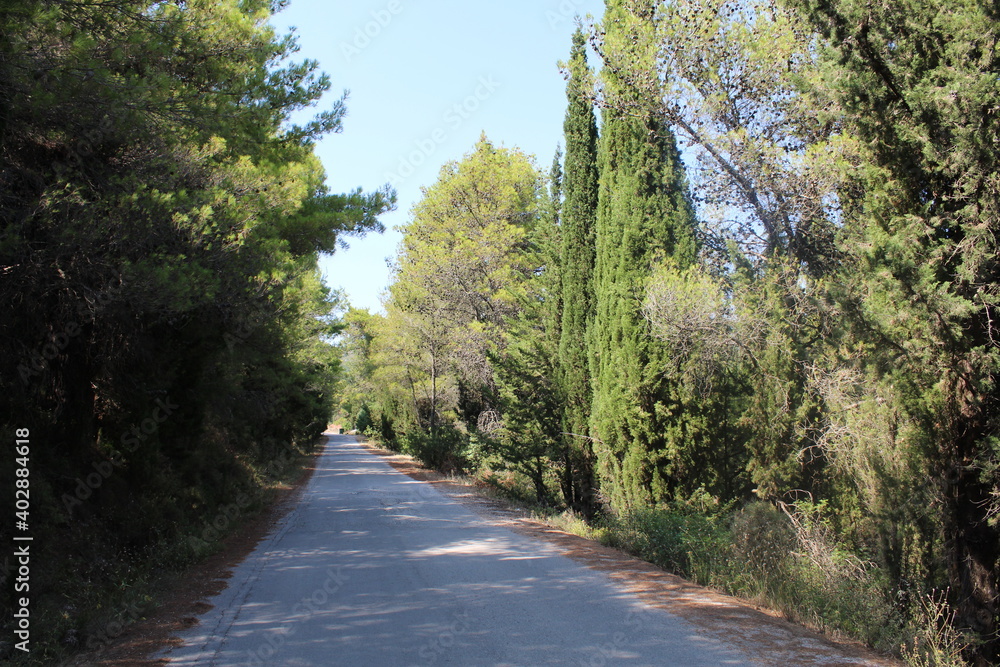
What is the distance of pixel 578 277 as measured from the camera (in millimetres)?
16328

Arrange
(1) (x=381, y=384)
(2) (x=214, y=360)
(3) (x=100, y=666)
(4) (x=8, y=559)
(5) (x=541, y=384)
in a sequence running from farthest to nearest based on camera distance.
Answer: (1) (x=381, y=384) < (5) (x=541, y=384) < (2) (x=214, y=360) < (4) (x=8, y=559) < (3) (x=100, y=666)

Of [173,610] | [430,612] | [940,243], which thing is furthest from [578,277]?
[173,610]

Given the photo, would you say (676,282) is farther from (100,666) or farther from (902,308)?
(100,666)

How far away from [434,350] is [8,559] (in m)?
24.2

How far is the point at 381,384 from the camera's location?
139 ft

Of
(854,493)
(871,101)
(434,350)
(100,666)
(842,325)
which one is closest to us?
(100,666)

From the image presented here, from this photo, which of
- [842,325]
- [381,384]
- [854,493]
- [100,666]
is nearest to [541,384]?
[854,493]

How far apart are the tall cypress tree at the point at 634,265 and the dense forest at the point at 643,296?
0.22 feet

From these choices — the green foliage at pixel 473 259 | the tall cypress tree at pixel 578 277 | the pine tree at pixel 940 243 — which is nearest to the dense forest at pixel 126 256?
the tall cypress tree at pixel 578 277

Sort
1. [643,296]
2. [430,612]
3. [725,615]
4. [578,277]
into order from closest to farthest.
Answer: [725,615] → [430,612] → [643,296] → [578,277]

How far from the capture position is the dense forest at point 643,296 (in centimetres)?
551

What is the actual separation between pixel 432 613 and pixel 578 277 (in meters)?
10.9

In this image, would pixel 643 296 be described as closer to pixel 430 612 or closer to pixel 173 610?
pixel 430 612

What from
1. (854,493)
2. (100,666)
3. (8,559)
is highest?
(854,493)
